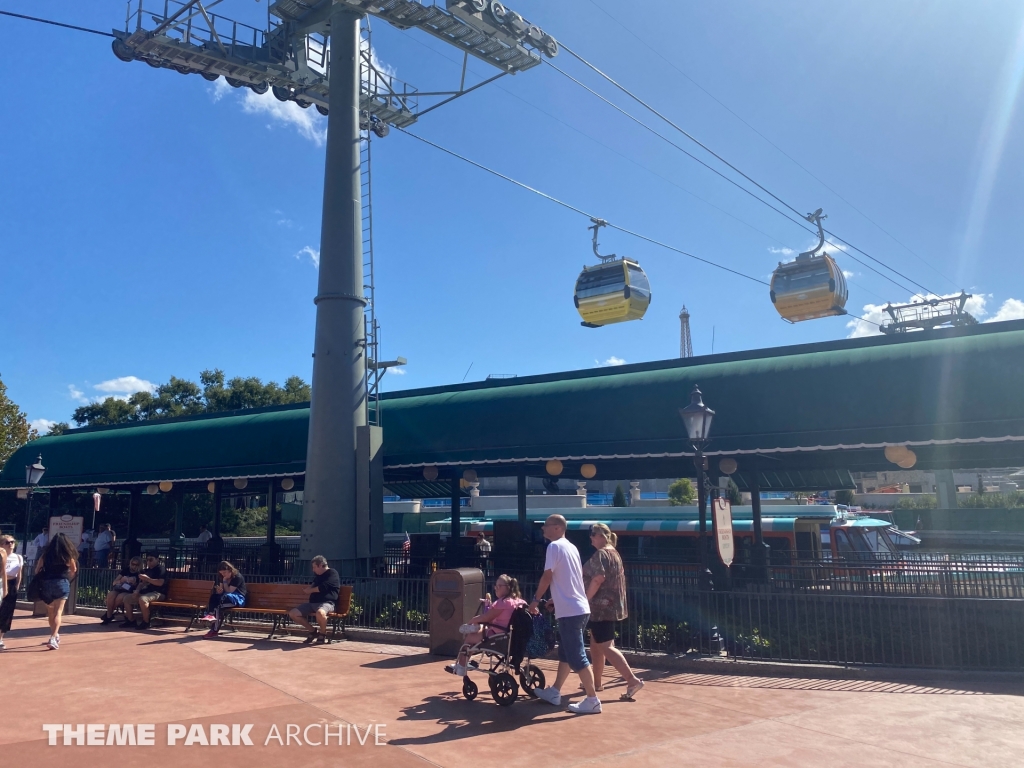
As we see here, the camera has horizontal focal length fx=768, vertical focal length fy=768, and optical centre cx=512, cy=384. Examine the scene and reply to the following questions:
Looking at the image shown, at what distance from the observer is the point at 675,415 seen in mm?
16172

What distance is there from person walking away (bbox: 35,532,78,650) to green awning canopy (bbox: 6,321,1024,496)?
339 inches

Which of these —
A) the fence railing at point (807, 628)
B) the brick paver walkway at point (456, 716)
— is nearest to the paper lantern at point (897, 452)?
the fence railing at point (807, 628)

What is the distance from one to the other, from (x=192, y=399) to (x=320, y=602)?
175 ft

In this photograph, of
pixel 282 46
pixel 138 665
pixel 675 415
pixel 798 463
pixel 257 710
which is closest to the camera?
pixel 257 710

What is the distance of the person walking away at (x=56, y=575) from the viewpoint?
11102mm

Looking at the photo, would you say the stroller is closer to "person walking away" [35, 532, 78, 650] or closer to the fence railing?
the fence railing

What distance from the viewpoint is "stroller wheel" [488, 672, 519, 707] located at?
736 centimetres

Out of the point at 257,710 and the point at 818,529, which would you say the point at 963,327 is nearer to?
the point at 818,529

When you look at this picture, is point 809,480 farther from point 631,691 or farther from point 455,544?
point 631,691

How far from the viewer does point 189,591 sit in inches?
531

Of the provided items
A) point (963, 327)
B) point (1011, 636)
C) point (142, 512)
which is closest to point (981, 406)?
point (963, 327)

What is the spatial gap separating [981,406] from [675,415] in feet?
18.1

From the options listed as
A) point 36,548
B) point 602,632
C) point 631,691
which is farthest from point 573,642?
point 36,548

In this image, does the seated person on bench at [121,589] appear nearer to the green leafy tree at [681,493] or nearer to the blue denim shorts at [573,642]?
the blue denim shorts at [573,642]
